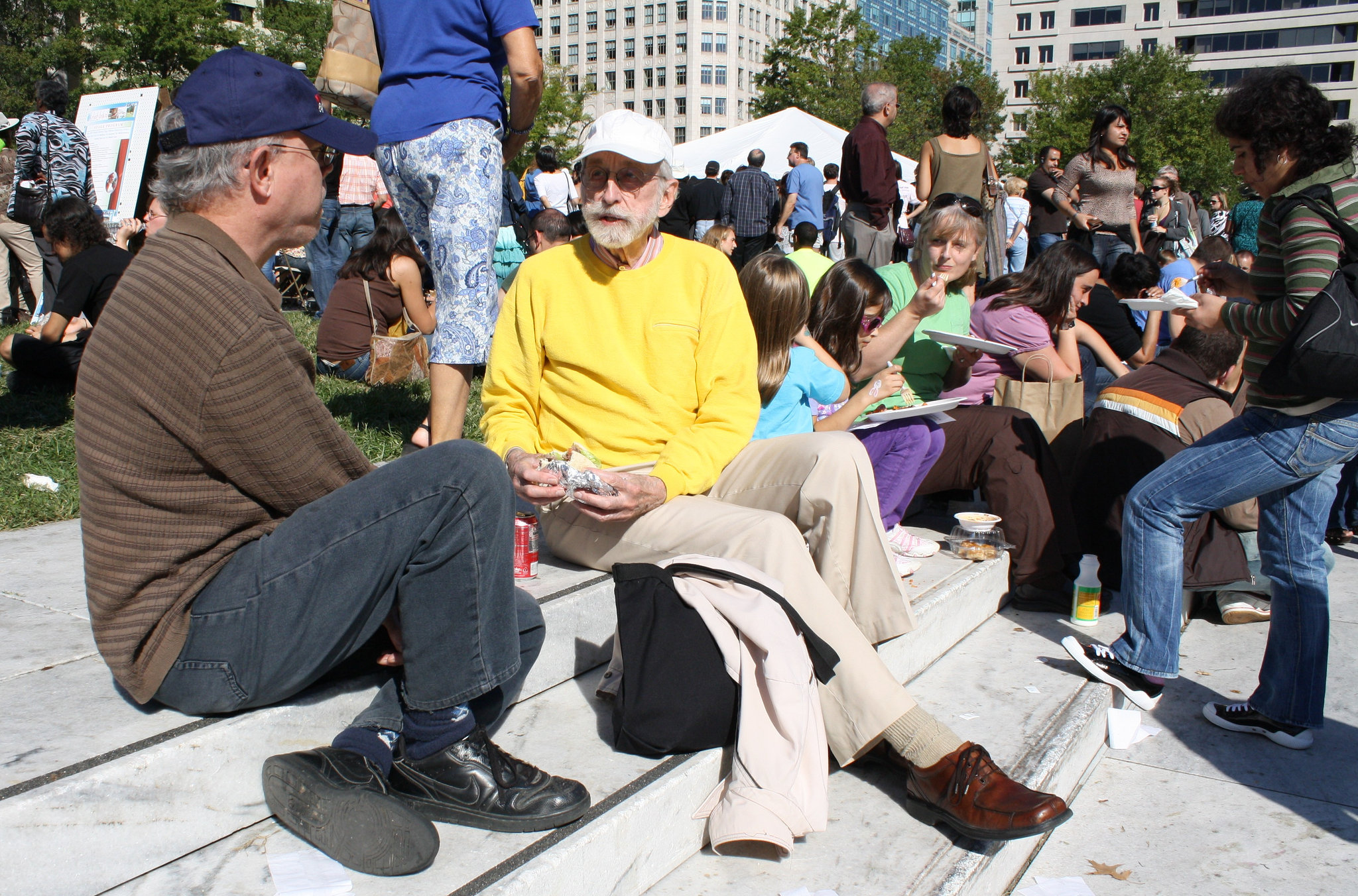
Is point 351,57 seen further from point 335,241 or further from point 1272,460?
point 335,241

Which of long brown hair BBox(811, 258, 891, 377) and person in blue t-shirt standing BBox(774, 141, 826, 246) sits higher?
person in blue t-shirt standing BBox(774, 141, 826, 246)

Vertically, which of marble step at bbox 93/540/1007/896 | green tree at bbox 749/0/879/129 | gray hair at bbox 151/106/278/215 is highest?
green tree at bbox 749/0/879/129

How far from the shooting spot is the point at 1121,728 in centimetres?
342

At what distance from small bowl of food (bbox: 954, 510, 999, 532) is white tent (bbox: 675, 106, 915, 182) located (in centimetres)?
1499

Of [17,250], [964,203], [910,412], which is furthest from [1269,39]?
[910,412]

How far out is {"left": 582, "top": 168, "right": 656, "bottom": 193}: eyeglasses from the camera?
312 cm

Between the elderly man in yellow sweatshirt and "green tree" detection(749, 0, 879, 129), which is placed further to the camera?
"green tree" detection(749, 0, 879, 129)

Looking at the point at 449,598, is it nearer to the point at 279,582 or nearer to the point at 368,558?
the point at 368,558

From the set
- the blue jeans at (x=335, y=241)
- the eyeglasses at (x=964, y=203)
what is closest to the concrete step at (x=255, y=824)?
the eyeglasses at (x=964, y=203)

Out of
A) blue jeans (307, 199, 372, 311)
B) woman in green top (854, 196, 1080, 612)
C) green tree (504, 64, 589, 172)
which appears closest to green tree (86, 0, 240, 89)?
green tree (504, 64, 589, 172)

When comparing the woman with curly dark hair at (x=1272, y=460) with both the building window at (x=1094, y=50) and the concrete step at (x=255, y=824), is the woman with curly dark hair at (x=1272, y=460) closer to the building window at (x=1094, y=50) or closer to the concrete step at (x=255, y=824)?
the concrete step at (x=255, y=824)

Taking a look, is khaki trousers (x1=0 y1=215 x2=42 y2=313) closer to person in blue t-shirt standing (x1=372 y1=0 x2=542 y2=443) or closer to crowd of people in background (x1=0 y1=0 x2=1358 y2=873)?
crowd of people in background (x1=0 y1=0 x2=1358 y2=873)

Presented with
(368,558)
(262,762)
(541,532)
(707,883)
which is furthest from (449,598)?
(541,532)

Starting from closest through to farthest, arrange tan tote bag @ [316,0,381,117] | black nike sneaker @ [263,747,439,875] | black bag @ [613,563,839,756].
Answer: black nike sneaker @ [263,747,439,875] < black bag @ [613,563,839,756] < tan tote bag @ [316,0,381,117]
